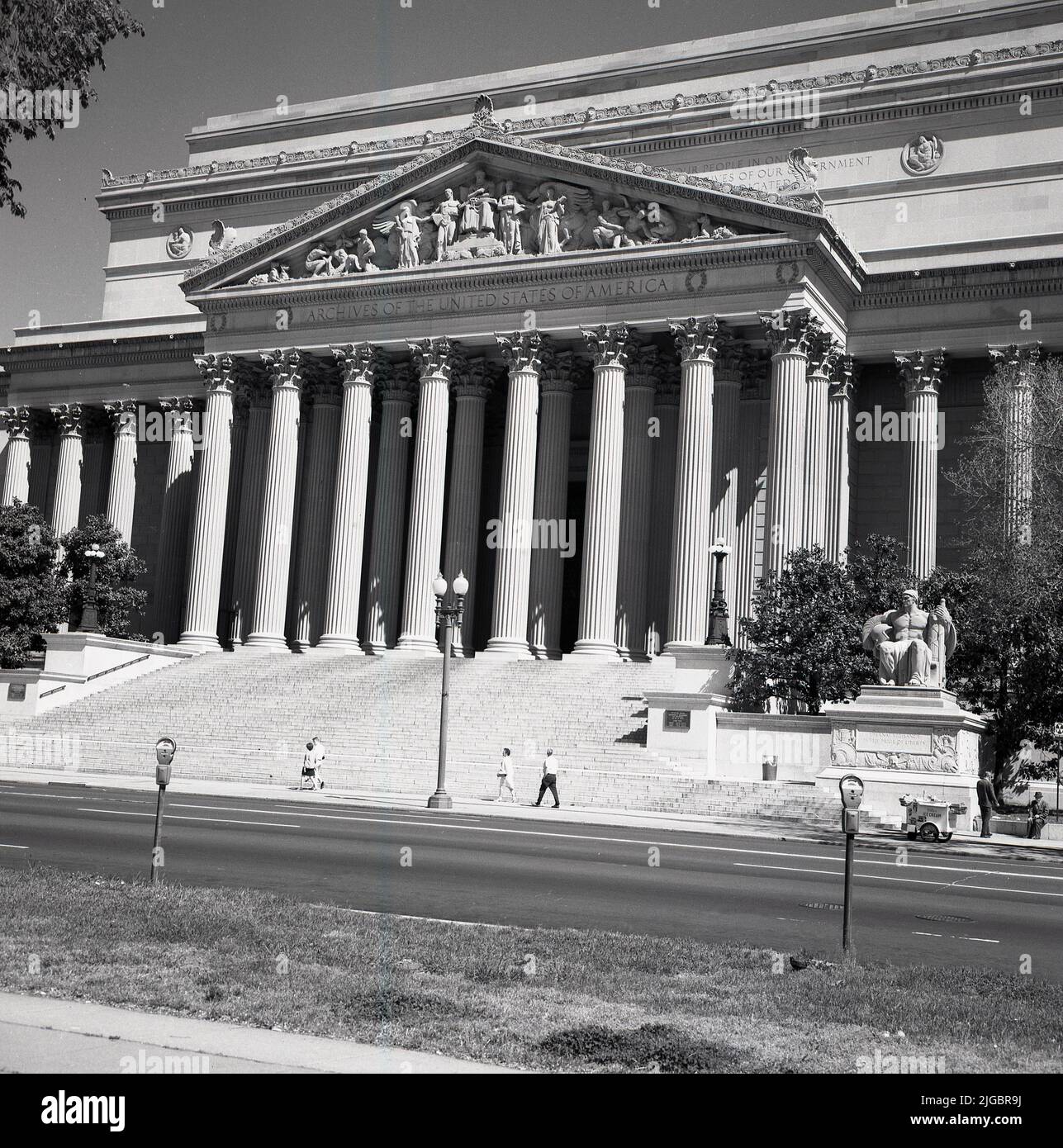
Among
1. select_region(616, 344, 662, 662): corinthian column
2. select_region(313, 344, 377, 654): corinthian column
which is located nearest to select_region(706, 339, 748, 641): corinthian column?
select_region(616, 344, 662, 662): corinthian column

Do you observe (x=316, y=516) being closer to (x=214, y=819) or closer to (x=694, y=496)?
(x=694, y=496)

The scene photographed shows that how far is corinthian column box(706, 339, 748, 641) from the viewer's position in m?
48.2

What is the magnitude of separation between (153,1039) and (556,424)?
43762 mm

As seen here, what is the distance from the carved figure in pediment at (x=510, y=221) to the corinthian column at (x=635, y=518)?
5.92 meters

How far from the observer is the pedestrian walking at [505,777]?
34125mm

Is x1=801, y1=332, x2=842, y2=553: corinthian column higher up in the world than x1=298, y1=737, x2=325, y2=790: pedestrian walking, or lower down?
higher up

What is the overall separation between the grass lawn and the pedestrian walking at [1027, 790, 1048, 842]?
2168 cm

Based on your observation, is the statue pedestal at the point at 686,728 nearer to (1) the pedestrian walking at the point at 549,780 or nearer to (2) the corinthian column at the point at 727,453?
(1) the pedestrian walking at the point at 549,780

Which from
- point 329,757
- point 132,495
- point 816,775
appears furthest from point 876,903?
point 132,495

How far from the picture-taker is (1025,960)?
1250 centimetres

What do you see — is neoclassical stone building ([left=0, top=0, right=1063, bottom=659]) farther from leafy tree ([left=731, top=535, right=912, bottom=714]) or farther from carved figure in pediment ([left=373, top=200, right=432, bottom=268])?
leafy tree ([left=731, top=535, right=912, bottom=714])

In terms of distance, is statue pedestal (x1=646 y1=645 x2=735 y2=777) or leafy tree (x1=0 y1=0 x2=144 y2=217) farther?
statue pedestal (x1=646 y1=645 x2=735 y2=777)

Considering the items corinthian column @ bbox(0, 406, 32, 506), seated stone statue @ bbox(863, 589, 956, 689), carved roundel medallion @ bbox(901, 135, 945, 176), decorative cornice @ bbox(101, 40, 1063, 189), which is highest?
decorative cornice @ bbox(101, 40, 1063, 189)

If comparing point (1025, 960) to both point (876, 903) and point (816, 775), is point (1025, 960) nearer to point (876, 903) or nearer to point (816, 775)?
point (876, 903)
